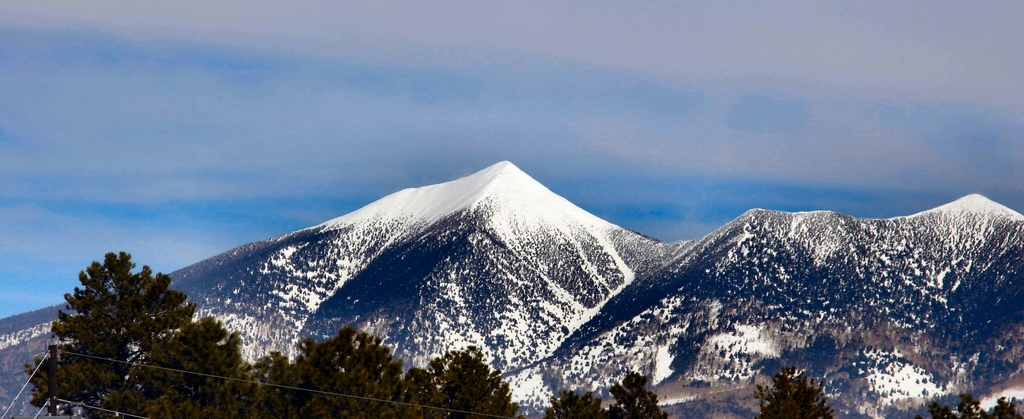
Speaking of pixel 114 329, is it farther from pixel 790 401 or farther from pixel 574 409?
pixel 790 401

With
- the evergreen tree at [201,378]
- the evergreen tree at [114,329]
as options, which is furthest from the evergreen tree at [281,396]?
the evergreen tree at [114,329]

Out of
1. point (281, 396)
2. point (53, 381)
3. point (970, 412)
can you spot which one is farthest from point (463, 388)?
point (970, 412)

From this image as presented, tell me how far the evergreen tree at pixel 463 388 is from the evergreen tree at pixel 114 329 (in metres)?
18.1

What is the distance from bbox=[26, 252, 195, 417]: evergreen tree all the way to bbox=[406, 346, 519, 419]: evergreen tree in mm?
18143

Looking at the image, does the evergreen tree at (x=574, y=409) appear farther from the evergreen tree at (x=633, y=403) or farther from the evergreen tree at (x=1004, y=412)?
the evergreen tree at (x=1004, y=412)

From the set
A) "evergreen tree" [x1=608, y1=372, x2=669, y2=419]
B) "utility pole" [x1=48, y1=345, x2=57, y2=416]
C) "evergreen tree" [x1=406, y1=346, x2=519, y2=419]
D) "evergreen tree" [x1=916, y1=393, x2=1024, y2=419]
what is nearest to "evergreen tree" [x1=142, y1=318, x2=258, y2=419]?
"utility pole" [x1=48, y1=345, x2=57, y2=416]

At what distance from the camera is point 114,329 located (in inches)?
2921

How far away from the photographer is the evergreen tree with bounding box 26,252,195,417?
7181 cm

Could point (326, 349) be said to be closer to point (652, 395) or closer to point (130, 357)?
point (130, 357)

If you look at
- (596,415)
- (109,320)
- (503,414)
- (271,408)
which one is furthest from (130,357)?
(596,415)

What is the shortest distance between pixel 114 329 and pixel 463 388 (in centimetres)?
2516

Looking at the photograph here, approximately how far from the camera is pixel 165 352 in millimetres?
74250

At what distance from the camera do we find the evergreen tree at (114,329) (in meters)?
71.8

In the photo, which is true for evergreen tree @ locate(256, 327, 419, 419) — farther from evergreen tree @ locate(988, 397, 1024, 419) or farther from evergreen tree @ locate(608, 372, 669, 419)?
evergreen tree @ locate(988, 397, 1024, 419)
